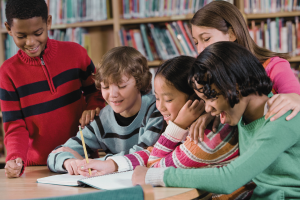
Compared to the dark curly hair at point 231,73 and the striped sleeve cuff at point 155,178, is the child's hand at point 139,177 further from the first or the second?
the dark curly hair at point 231,73

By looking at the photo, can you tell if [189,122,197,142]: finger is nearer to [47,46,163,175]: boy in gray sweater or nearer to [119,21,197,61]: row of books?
[47,46,163,175]: boy in gray sweater

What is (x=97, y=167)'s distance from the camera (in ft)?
3.65

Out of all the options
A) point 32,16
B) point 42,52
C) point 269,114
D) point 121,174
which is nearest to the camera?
point 269,114

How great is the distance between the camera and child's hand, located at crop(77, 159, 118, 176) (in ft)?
3.64

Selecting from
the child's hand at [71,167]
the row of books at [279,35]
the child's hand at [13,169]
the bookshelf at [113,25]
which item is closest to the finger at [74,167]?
the child's hand at [71,167]

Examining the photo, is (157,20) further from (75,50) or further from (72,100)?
(72,100)

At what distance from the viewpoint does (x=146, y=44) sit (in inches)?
106

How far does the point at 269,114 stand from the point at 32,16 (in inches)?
42.7

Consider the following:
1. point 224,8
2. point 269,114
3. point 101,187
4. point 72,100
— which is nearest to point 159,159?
point 101,187

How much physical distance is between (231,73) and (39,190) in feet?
2.24

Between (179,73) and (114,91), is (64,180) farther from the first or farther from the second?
(179,73)

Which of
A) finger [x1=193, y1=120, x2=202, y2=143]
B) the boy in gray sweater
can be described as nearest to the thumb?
the boy in gray sweater

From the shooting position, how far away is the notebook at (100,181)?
92 cm

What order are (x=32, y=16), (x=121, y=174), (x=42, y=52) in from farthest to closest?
(x=42, y=52) → (x=32, y=16) → (x=121, y=174)
